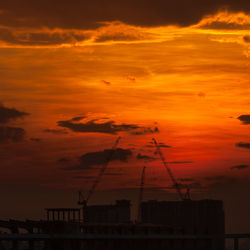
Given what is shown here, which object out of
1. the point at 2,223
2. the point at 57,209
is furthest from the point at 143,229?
the point at 2,223

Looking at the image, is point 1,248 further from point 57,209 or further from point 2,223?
point 57,209

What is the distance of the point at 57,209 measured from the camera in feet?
478

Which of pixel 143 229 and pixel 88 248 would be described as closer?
pixel 88 248

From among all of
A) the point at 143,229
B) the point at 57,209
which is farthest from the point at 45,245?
the point at 57,209

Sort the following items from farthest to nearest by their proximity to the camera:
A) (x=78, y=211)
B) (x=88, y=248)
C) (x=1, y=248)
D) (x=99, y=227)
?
(x=78, y=211)
(x=99, y=227)
(x=88, y=248)
(x=1, y=248)

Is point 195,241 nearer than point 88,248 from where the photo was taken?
No

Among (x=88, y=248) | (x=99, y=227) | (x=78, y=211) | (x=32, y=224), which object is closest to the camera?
(x=32, y=224)

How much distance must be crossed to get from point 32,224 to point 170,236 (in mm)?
26833

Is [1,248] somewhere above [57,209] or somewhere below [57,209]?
below

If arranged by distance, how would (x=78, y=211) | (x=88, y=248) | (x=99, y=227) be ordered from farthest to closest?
1. (x=78, y=211)
2. (x=99, y=227)
3. (x=88, y=248)

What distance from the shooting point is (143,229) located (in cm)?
12912

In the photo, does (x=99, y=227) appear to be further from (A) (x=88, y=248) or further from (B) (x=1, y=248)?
(B) (x=1, y=248)

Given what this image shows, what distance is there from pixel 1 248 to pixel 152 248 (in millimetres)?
30626

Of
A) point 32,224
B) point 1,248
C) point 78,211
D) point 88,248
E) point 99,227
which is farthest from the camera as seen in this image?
point 78,211
